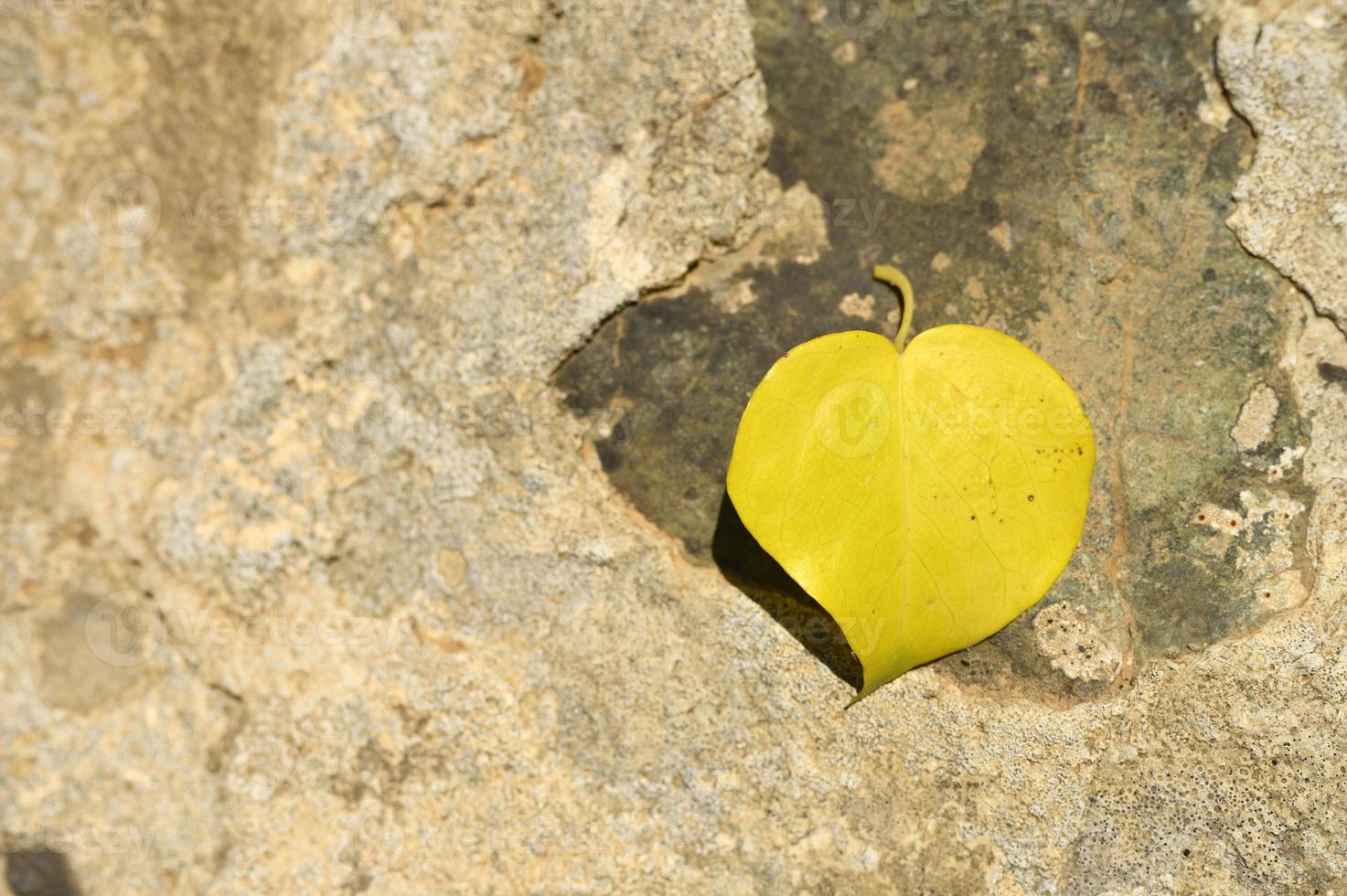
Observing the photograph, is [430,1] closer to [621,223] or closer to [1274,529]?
[621,223]

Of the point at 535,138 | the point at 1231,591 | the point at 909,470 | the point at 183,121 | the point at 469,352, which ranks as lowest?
the point at 1231,591

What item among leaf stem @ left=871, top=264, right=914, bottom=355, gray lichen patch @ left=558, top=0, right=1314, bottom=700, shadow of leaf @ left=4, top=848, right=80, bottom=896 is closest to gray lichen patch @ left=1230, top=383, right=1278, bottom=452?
gray lichen patch @ left=558, top=0, right=1314, bottom=700

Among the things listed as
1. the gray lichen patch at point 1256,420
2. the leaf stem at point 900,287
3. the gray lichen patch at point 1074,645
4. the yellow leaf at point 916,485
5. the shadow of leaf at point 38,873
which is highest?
the leaf stem at point 900,287

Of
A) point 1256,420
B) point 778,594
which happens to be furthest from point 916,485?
point 1256,420

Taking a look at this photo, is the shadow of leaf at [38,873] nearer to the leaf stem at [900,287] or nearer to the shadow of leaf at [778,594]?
the shadow of leaf at [778,594]

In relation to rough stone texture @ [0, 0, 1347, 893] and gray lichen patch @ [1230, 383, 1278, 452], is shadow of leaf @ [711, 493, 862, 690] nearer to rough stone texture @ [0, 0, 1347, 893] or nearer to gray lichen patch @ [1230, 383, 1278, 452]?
rough stone texture @ [0, 0, 1347, 893]

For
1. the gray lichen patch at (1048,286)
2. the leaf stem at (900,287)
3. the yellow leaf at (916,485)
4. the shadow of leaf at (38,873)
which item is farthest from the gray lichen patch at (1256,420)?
the shadow of leaf at (38,873)

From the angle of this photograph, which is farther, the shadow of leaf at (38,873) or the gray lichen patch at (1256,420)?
the shadow of leaf at (38,873)

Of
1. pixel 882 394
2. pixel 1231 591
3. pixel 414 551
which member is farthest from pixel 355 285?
pixel 1231 591
